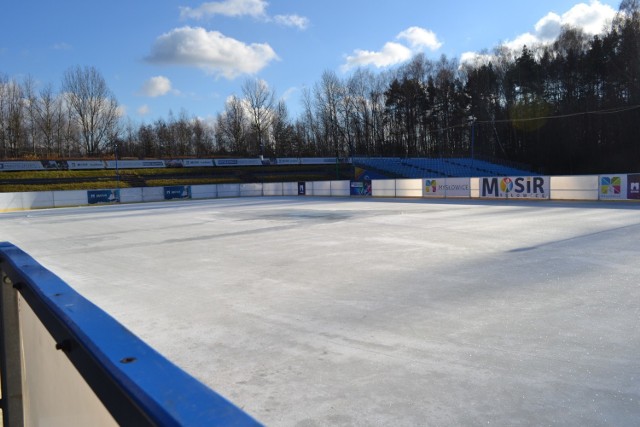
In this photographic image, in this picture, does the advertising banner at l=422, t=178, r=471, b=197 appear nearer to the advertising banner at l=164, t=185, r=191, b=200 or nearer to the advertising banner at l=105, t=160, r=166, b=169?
the advertising banner at l=164, t=185, r=191, b=200

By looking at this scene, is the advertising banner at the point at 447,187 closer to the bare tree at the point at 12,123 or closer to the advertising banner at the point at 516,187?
A: the advertising banner at the point at 516,187

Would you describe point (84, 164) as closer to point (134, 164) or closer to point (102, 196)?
point (134, 164)

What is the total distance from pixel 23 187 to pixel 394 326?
50729mm

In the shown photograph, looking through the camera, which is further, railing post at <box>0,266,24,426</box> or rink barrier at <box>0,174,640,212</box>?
rink barrier at <box>0,174,640,212</box>

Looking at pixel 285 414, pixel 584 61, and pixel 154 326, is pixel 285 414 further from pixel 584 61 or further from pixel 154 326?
pixel 584 61

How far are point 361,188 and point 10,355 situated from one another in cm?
3695

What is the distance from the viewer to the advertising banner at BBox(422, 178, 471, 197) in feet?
102

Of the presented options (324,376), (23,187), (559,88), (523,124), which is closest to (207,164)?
(23,187)

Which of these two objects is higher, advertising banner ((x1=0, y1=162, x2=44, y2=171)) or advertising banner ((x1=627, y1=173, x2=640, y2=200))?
advertising banner ((x1=0, y1=162, x2=44, y2=171))

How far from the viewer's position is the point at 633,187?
2320 cm

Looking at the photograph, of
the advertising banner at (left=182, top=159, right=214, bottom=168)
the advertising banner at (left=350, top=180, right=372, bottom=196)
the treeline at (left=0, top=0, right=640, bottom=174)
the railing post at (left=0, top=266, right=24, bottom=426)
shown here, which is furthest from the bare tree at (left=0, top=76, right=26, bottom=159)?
the railing post at (left=0, top=266, right=24, bottom=426)

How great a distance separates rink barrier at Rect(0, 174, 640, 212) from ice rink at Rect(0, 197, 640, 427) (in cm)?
1359

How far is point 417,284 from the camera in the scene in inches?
286

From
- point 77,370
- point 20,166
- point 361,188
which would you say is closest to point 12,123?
point 20,166
